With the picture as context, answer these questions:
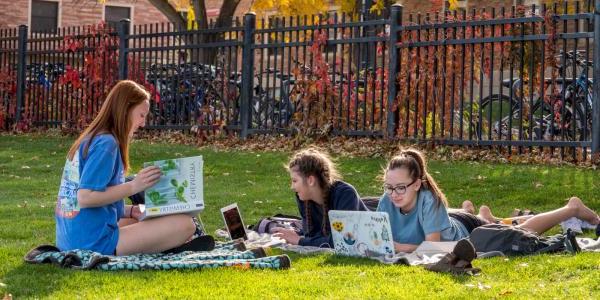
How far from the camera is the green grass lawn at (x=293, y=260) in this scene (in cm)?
538

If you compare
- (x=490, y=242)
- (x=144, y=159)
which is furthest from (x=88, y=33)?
(x=490, y=242)

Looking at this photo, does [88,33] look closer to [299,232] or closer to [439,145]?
[439,145]

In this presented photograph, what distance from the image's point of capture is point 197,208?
21.3 feet

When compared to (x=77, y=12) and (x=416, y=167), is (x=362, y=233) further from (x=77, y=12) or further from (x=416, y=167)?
(x=77, y=12)

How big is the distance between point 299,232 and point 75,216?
1.93 m

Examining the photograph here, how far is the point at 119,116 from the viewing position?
6449 millimetres

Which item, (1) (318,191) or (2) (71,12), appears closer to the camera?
(1) (318,191)

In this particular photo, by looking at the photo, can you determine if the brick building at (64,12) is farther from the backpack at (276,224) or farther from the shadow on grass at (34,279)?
the shadow on grass at (34,279)

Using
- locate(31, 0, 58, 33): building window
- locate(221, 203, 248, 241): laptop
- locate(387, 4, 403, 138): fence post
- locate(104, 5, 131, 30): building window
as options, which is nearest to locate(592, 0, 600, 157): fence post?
locate(387, 4, 403, 138): fence post

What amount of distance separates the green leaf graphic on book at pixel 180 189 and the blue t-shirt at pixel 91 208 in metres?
0.37

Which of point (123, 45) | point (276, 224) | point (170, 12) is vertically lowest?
point (276, 224)

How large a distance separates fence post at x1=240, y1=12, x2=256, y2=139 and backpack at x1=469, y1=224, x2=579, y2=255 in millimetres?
9023

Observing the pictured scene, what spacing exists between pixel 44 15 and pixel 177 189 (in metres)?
30.4

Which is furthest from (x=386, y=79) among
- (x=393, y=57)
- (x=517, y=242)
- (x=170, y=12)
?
(x=170, y=12)
